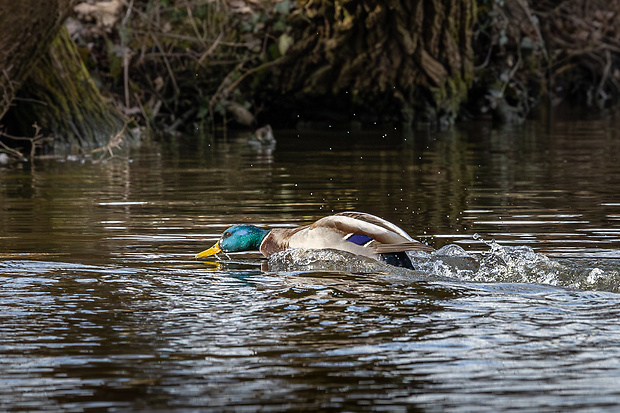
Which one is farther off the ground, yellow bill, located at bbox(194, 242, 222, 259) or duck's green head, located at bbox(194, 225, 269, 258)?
duck's green head, located at bbox(194, 225, 269, 258)

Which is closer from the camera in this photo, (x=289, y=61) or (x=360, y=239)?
(x=360, y=239)

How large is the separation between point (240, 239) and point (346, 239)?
0.91 metres

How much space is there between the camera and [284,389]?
451 cm

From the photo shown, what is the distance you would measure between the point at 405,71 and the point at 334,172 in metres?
10.4

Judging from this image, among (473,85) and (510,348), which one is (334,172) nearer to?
(510,348)

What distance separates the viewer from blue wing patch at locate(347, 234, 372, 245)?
7113mm

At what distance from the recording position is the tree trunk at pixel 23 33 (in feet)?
44.1

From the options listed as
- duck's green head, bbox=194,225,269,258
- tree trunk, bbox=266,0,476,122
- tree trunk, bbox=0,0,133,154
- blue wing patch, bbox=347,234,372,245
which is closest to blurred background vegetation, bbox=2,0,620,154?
tree trunk, bbox=266,0,476,122

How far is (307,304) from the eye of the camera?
19.8 feet

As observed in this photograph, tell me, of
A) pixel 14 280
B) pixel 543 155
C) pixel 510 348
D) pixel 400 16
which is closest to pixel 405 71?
pixel 400 16

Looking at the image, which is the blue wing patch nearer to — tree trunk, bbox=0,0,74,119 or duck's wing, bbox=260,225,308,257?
duck's wing, bbox=260,225,308,257

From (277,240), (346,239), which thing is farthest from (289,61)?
(346,239)

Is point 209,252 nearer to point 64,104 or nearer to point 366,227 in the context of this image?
point 366,227

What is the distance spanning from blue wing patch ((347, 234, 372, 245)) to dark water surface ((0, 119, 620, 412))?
0.15m
